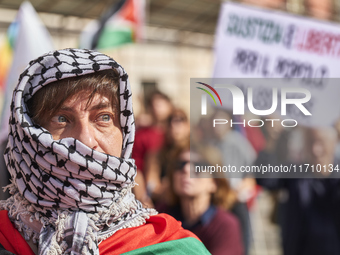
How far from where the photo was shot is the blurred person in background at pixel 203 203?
3.30 metres

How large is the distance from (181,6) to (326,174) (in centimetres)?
621

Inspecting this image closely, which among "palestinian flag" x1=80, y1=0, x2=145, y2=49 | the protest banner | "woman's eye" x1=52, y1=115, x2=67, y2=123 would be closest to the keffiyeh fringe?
"woman's eye" x1=52, y1=115, x2=67, y2=123

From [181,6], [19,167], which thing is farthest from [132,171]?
[181,6]

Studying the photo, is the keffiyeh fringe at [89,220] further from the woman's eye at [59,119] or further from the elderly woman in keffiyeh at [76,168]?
the woman's eye at [59,119]

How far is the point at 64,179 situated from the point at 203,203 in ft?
6.73

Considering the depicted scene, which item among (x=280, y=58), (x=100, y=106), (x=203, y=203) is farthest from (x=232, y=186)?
(x=100, y=106)

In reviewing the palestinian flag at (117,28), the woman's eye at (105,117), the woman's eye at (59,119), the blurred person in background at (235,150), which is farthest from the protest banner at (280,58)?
the woman's eye at (59,119)

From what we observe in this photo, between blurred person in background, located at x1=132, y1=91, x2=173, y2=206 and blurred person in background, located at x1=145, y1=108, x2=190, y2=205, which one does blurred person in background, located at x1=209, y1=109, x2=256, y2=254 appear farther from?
blurred person in background, located at x1=132, y1=91, x2=173, y2=206

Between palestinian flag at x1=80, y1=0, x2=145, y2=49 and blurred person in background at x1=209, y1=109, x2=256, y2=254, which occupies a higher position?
palestinian flag at x1=80, y1=0, x2=145, y2=49

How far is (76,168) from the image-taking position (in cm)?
153

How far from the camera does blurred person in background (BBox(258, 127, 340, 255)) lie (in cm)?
404

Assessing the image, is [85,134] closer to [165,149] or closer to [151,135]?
[165,149]

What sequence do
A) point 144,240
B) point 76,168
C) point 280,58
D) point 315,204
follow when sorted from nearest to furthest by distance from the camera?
point 76,168
point 144,240
point 280,58
point 315,204

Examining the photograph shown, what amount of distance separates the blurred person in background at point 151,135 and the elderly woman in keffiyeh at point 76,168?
2.84 meters
